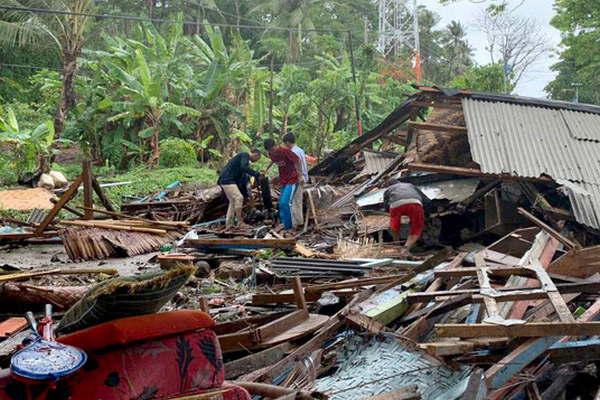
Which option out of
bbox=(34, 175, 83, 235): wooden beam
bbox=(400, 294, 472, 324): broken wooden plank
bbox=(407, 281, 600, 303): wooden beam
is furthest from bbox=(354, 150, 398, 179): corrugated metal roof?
bbox=(400, 294, 472, 324): broken wooden plank

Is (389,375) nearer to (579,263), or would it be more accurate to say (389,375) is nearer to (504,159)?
(579,263)

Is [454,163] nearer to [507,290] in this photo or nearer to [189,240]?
[189,240]

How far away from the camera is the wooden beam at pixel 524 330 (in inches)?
145

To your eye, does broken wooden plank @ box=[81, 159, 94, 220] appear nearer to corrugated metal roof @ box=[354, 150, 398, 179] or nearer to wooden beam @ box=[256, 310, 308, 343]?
corrugated metal roof @ box=[354, 150, 398, 179]

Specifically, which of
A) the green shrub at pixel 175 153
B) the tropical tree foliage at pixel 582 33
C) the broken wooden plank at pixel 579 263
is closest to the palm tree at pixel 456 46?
the tropical tree foliage at pixel 582 33

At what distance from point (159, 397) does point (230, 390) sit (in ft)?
1.19

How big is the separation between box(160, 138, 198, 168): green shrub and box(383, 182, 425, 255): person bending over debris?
37.3 feet

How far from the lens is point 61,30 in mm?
19828

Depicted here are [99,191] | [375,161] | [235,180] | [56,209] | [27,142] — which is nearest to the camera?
[56,209]

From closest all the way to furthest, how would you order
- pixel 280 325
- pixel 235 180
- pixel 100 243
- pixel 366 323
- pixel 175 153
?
1. pixel 366 323
2. pixel 280 325
3. pixel 100 243
4. pixel 235 180
5. pixel 175 153

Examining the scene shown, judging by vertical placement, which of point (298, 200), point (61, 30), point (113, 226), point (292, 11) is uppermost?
point (292, 11)

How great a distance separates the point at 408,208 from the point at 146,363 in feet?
21.0

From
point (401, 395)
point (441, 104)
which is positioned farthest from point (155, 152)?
point (401, 395)

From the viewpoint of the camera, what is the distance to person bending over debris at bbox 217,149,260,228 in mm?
10867
